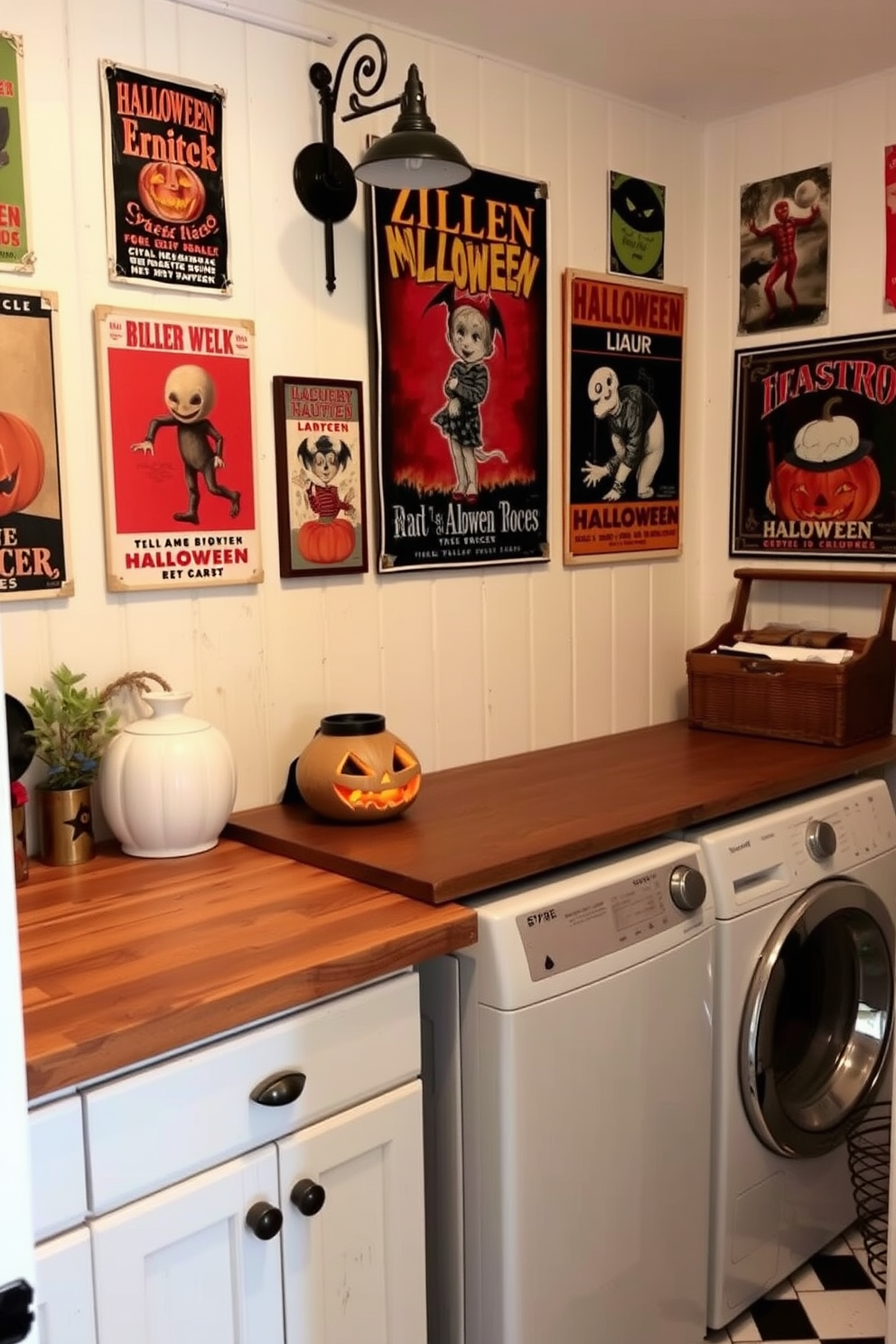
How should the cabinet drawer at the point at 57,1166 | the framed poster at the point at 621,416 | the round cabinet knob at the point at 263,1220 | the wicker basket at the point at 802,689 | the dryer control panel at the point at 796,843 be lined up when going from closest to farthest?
the cabinet drawer at the point at 57,1166 → the round cabinet knob at the point at 263,1220 → the dryer control panel at the point at 796,843 → the wicker basket at the point at 802,689 → the framed poster at the point at 621,416

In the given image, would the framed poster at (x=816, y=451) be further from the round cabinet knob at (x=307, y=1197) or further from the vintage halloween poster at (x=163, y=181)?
the round cabinet knob at (x=307, y=1197)

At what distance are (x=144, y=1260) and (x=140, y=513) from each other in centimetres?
114

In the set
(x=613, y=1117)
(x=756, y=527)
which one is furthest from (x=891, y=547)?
(x=613, y=1117)

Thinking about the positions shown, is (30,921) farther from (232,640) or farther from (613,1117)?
(613,1117)

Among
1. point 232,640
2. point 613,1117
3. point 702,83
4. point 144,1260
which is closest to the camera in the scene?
point 144,1260

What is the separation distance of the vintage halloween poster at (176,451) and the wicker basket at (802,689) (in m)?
1.15

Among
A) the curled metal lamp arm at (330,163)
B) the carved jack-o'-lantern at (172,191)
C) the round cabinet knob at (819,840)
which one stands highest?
the curled metal lamp arm at (330,163)

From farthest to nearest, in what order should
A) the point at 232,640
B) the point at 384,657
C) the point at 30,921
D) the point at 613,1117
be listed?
the point at 384,657, the point at 232,640, the point at 613,1117, the point at 30,921

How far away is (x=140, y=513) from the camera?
2.04m

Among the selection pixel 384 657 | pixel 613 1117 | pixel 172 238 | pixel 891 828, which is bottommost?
pixel 613 1117

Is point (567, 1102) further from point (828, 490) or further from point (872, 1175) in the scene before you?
point (828, 490)

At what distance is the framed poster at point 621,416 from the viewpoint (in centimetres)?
272

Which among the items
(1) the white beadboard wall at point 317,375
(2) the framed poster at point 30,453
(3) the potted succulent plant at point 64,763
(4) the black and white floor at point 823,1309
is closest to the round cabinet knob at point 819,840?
(1) the white beadboard wall at point 317,375

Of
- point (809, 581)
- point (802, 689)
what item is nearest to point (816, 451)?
point (809, 581)
